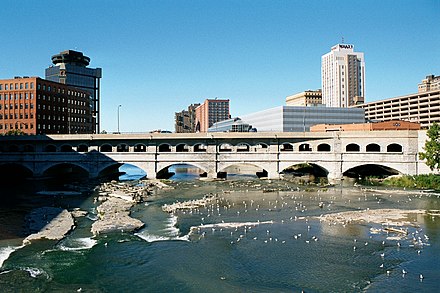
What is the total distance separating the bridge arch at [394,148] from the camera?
302 feet

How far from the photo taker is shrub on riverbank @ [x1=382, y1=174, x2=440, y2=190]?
7653 centimetres

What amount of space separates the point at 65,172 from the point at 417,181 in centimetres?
9594

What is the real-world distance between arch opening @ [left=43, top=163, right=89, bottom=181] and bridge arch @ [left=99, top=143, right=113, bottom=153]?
917 cm

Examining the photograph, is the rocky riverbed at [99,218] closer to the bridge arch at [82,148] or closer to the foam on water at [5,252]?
the foam on water at [5,252]

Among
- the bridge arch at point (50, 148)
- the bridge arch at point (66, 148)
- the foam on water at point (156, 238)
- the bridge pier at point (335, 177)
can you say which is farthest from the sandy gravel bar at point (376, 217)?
the bridge arch at point (50, 148)

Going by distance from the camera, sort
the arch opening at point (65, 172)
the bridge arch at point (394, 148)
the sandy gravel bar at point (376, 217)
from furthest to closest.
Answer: the arch opening at point (65, 172), the bridge arch at point (394, 148), the sandy gravel bar at point (376, 217)

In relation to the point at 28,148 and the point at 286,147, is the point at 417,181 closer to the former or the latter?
the point at 286,147

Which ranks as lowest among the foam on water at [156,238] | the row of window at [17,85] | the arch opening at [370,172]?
the foam on water at [156,238]

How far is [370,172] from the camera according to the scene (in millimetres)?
99750

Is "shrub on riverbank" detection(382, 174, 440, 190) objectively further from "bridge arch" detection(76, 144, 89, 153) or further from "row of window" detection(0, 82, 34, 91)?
"row of window" detection(0, 82, 34, 91)

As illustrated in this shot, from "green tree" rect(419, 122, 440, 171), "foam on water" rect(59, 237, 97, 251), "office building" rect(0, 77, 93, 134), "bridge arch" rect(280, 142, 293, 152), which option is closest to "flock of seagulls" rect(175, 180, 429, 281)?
"foam on water" rect(59, 237, 97, 251)

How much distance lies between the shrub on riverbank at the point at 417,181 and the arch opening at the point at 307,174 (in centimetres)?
1474

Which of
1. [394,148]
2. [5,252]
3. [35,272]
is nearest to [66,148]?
[5,252]

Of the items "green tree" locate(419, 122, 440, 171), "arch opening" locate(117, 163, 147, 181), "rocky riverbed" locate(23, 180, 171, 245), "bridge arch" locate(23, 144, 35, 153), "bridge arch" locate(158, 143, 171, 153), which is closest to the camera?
"rocky riverbed" locate(23, 180, 171, 245)
